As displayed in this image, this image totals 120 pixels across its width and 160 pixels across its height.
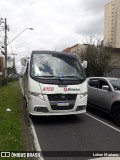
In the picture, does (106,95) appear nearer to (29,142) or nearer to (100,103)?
(100,103)

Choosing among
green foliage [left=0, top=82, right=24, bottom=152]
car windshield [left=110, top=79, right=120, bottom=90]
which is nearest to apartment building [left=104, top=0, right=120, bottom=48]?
car windshield [left=110, top=79, right=120, bottom=90]

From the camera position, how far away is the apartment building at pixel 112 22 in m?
67.6

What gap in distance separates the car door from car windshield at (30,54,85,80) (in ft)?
4.75

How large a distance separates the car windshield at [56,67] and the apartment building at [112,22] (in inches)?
2217

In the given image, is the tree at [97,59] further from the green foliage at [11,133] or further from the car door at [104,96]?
the green foliage at [11,133]

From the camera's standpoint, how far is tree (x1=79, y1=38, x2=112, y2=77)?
36.5m

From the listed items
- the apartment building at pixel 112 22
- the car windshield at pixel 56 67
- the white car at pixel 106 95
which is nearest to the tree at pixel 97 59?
the white car at pixel 106 95

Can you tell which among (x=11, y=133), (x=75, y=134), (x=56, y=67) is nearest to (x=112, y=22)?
(x=56, y=67)

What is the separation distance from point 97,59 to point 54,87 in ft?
92.3

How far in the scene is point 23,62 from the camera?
1240cm

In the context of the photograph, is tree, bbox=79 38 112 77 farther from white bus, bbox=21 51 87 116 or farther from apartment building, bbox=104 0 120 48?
apartment building, bbox=104 0 120 48

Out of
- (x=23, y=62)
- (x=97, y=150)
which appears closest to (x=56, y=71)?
(x=23, y=62)

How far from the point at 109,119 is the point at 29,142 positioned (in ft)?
16.5

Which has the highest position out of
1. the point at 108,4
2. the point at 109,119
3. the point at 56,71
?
the point at 108,4
